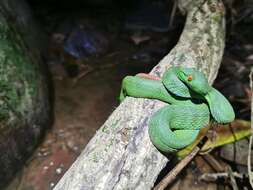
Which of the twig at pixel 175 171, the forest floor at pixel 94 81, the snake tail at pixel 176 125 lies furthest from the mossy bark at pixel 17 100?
the snake tail at pixel 176 125

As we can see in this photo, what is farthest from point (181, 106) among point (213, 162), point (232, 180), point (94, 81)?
point (94, 81)

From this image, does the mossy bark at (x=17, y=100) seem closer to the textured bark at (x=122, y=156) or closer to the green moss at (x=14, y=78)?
the green moss at (x=14, y=78)

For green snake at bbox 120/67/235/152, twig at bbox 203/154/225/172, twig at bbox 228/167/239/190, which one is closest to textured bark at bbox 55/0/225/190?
green snake at bbox 120/67/235/152

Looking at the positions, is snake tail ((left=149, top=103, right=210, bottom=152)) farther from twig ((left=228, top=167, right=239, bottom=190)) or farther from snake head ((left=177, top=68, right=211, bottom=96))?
twig ((left=228, top=167, right=239, bottom=190))

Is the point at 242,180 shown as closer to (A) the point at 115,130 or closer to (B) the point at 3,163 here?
(A) the point at 115,130

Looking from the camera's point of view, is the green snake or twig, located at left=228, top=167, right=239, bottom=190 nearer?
the green snake

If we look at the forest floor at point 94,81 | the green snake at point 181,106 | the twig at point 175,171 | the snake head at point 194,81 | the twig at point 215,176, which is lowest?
the twig at point 215,176

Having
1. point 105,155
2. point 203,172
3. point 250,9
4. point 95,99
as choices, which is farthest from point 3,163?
point 250,9
